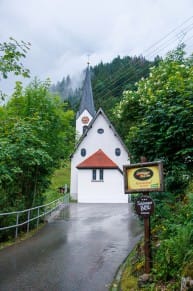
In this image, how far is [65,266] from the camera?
6.62 m

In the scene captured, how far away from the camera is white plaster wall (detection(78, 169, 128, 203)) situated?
27.7 metres

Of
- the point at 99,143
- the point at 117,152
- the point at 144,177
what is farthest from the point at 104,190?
the point at 144,177

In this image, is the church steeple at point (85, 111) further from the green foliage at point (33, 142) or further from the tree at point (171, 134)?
the tree at point (171, 134)

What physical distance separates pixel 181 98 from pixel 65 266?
4639 mm

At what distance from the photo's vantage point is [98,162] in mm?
28609

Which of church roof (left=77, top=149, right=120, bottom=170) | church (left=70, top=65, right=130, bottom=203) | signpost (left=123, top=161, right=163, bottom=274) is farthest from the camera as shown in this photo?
church roof (left=77, top=149, right=120, bottom=170)

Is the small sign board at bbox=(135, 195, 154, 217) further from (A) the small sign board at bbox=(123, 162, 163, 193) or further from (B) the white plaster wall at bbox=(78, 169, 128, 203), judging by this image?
(B) the white plaster wall at bbox=(78, 169, 128, 203)

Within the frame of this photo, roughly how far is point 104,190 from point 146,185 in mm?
22780

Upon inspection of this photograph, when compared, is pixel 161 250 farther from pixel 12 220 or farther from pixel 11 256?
pixel 12 220

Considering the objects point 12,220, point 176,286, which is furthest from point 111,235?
point 176,286

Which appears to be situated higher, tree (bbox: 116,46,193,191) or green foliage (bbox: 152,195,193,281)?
tree (bbox: 116,46,193,191)

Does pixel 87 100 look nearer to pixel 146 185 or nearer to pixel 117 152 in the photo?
pixel 117 152

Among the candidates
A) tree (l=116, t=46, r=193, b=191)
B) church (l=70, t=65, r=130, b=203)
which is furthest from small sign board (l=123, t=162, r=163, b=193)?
church (l=70, t=65, r=130, b=203)

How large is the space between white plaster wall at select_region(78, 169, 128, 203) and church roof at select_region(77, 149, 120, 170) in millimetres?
561
